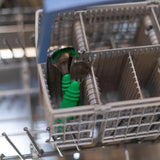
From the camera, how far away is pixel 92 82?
0.64 meters

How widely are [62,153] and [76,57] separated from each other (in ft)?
0.92

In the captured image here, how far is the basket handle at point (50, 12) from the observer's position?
1.66ft

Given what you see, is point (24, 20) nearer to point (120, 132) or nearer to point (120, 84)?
point (120, 84)

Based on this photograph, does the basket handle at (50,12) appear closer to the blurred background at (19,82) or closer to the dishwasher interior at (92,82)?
the dishwasher interior at (92,82)

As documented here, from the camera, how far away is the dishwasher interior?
60 cm

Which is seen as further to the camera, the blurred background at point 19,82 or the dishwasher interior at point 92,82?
the blurred background at point 19,82

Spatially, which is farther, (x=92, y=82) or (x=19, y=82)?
(x=19, y=82)

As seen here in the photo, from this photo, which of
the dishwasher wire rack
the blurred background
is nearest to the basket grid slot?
the dishwasher wire rack

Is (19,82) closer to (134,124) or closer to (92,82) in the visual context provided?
(92,82)

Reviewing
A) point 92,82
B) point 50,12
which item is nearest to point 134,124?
point 92,82

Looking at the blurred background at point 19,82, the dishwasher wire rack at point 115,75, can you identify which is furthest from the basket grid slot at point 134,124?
the blurred background at point 19,82

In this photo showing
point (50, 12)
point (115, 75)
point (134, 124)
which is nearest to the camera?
point (50, 12)

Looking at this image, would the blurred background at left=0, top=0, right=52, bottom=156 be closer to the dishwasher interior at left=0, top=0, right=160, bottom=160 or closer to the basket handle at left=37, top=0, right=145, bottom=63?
the dishwasher interior at left=0, top=0, right=160, bottom=160

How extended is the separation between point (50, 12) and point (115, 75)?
34 cm
